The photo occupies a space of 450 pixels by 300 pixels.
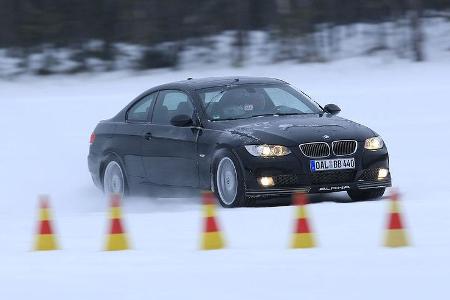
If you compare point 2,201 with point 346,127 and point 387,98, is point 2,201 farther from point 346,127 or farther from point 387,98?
point 387,98

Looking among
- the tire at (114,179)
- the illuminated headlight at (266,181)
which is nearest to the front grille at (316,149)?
the illuminated headlight at (266,181)

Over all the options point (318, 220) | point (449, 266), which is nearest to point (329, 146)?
point (318, 220)

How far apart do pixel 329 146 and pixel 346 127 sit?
0.49 meters

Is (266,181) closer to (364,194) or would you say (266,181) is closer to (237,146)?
(237,146)

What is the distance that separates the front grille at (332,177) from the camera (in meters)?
12.7

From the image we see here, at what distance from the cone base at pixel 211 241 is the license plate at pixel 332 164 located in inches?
144

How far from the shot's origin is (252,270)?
773cm

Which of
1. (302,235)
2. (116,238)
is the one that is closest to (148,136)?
(116,238)

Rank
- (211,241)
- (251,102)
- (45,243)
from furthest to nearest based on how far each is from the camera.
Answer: (251,102) < (45,243) < (211,241)

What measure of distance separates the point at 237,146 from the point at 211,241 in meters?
3.66

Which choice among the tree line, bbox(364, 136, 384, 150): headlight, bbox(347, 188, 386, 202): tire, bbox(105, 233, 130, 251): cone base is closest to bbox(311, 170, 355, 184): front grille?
bbox(364, 136, 384, 150): headlight

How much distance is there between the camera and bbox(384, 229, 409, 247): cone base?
875cm

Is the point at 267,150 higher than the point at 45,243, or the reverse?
the point at 267,150

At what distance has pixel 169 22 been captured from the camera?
30.1 metres
